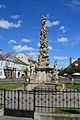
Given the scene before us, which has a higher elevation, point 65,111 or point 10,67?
point 10,67

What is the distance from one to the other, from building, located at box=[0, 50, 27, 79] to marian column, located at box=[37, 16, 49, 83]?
7135 cm

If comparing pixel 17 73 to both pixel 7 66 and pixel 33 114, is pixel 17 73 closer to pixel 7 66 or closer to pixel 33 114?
pixel 7 66

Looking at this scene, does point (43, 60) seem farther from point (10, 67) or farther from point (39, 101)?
point (10, 67)

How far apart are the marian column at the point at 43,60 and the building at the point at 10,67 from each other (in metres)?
71.4

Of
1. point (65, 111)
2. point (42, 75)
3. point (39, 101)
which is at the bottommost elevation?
point (65, 111)

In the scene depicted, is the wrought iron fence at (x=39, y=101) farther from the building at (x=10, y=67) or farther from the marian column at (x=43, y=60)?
the building at (x=10, y=67)

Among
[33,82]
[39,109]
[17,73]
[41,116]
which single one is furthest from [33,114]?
[17,73]

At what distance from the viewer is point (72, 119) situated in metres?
13.0

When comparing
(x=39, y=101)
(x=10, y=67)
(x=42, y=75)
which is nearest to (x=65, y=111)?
(x=39, y=101)

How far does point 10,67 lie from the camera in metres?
118

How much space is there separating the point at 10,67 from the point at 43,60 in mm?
84369

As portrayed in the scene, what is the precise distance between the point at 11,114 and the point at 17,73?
383 feet

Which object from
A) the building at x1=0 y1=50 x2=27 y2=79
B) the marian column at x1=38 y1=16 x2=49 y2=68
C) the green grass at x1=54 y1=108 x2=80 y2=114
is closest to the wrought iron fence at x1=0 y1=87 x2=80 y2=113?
the green grass at x1=54 y1=108 x2=80 y2=114

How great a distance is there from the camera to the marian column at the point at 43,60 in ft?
112
